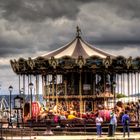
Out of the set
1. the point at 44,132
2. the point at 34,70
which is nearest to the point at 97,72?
the point at 34,70

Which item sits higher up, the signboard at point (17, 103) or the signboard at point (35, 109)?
the signboard at point (17, 103)

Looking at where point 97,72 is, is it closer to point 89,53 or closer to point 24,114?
point 89,53

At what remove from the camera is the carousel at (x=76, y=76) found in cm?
6544

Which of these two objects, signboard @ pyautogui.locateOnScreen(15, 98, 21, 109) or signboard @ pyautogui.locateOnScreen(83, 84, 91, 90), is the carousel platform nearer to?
signboard @ pyautogui.locateOnScreen(15, 98, 21, 109)

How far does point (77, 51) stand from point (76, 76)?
2.26 m

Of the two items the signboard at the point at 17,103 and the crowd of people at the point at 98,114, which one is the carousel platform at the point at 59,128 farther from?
the signboard at the point at 17,103

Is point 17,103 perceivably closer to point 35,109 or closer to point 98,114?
point 35,109

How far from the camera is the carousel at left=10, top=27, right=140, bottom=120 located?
6544cm

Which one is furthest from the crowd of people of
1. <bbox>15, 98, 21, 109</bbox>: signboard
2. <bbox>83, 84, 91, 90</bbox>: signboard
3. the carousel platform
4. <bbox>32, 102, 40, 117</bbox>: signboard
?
<bbox>15, 98, 21, 109</bbox>: signboard

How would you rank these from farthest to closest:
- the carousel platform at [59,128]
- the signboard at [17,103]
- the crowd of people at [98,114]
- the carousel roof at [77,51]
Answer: the signboard at [17,103] < the carousel roof at [77,51] < the crowd of people at [98,114] < the carousel platform at [59,128]

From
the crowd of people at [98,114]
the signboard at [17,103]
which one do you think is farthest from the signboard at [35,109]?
the signboard at [17,103]

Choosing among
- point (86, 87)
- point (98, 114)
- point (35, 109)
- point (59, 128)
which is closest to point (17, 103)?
point (35, 109)

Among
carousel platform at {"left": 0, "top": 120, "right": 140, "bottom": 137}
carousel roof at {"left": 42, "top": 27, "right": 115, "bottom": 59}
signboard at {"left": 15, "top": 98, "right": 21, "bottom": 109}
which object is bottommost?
carousel platform at {"left": 0, "top": 120, "right": 140, "bottom": 137}

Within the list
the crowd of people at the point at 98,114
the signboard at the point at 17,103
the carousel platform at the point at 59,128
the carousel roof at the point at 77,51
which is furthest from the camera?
the signboard at the point at 17,103
